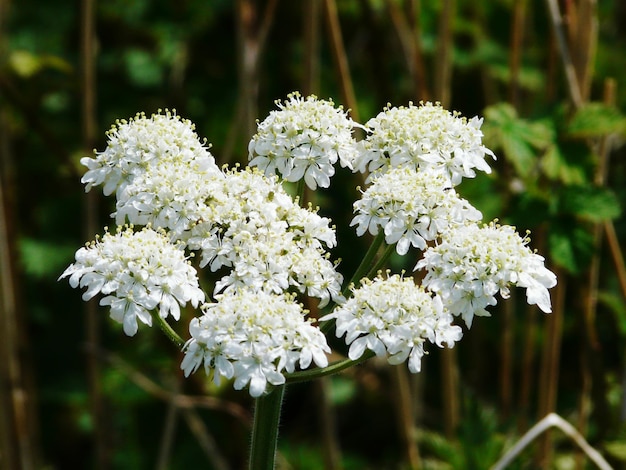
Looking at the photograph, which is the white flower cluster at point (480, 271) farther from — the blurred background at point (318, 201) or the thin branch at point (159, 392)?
the thin branch at point (159, 392)

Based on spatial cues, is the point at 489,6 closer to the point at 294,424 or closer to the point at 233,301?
the point at 294,424

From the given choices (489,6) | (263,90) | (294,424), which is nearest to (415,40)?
(263,90)

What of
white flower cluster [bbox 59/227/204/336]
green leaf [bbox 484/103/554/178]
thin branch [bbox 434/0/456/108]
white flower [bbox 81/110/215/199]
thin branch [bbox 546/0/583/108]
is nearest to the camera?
white flower cluster [bbox 59/227/204/336]

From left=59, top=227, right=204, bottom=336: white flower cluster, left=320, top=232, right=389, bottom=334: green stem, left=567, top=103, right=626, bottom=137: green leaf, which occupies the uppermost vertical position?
left=567, top=103, right=626, bottom=137: green leaf

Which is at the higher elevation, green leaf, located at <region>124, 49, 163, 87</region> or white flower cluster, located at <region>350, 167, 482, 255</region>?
green leaf, located at <region>124, 49, 163, 87</region>

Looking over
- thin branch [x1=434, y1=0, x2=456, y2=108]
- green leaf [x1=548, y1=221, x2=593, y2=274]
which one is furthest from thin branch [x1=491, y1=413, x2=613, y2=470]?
thin branch [x1=434, y1=0, x2=456, y2=108]

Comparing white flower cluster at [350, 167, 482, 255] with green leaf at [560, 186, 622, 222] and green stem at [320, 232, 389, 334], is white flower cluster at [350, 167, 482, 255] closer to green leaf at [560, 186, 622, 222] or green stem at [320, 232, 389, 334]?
green stem at [320, 232, 389, 334]

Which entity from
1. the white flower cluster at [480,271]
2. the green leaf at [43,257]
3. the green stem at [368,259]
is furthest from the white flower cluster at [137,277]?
the green leaf at [43,257]
